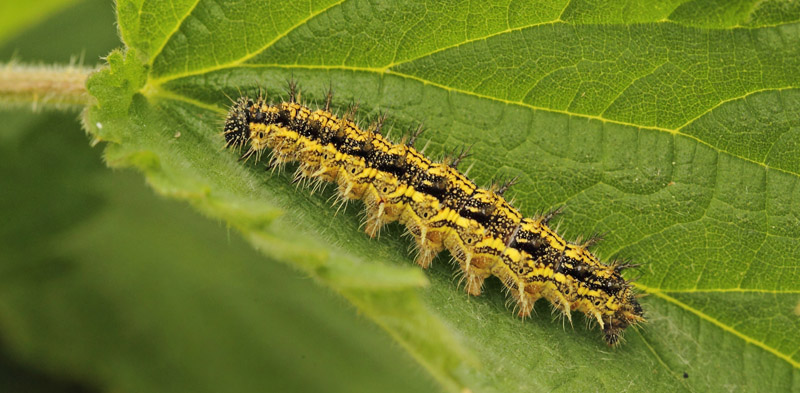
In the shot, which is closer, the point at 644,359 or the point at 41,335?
the point at 644,359

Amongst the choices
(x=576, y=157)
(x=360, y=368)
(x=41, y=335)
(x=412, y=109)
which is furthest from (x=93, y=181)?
(x=576, y=157)

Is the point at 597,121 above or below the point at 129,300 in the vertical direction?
above

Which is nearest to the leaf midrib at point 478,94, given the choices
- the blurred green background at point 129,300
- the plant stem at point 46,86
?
the plant stem at point 46,86

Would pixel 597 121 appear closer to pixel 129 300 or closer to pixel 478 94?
pixel 478 94

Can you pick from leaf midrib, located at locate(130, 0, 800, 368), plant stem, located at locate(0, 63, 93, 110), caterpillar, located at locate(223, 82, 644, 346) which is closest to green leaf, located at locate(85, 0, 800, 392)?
leaf midrib, located at locate(130, 0, 800, 368)

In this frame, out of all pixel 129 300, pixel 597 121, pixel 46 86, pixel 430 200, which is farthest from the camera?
pixel 129 300

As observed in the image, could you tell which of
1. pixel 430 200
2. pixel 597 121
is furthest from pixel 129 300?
pixel 597 121

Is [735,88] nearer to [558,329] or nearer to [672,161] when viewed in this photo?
[672,161]

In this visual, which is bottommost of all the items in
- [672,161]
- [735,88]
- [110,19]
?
[672,161]
